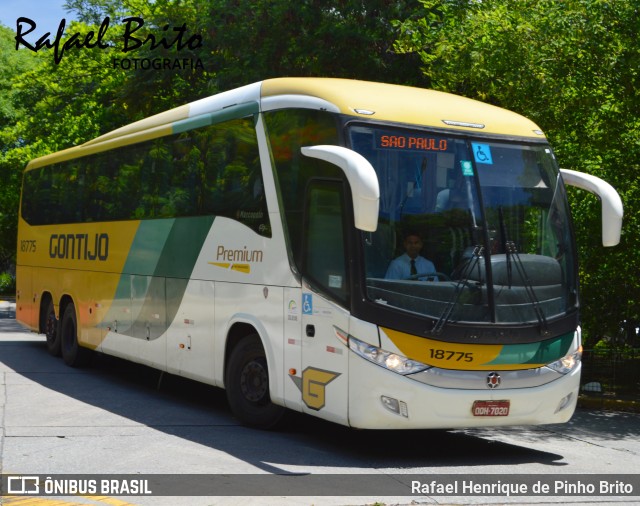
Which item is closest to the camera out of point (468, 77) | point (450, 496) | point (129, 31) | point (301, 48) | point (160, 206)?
point (450, 496)

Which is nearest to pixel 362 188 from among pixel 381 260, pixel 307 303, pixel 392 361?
pixel 381 260

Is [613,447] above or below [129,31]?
below

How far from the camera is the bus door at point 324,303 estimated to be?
9.50 metres

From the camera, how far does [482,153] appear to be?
33.0ft

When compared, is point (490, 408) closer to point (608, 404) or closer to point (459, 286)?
point (459, 286)

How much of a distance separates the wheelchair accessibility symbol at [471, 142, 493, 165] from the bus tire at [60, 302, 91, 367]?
9039 millimetres

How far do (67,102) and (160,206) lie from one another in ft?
80.3

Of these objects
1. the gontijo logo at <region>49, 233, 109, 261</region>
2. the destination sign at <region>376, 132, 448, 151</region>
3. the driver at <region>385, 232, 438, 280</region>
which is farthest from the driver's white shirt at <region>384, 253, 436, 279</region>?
the gontijo logo at <region>49, 233, 109, 261</region>

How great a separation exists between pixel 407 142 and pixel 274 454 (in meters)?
3.08

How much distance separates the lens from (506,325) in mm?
9562

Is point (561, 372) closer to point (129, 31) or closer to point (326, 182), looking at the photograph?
point (326, 182)

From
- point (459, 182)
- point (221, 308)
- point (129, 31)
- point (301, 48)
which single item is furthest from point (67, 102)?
point (459, 182)

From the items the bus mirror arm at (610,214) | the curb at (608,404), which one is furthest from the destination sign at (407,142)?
the curb at (608,404)

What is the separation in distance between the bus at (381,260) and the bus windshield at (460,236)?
1 centimetres
